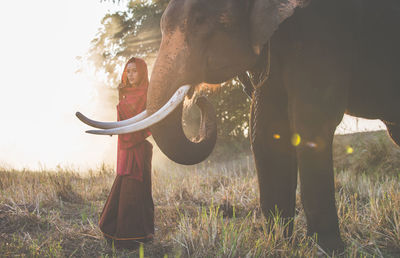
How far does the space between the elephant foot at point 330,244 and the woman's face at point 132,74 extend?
7.00ft

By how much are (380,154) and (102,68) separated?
851 centimetres

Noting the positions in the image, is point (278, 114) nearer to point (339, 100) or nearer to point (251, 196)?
point (339, 100)

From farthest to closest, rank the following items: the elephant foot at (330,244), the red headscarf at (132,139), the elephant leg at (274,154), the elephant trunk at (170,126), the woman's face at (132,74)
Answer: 1. the woman's face at (132,74)
2. the red headscarf at (132,139)
3. the elephant leg at (274,154)
4. the elephant trunk at (170,126)
5. the elephant foot at (330,244)

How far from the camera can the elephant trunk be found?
2670 mm

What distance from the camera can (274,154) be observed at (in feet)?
10.7

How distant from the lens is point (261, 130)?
10.7 ft

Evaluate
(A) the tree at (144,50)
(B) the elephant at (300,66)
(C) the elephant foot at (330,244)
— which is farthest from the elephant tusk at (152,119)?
(A) the tree at (144,50)

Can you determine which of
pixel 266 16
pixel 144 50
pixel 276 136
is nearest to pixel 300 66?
pixel 266 16

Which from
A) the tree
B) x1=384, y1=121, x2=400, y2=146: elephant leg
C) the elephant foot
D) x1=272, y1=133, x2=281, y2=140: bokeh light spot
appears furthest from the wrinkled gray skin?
the tree

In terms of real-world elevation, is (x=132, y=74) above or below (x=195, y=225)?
above

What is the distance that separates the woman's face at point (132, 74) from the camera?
3.55 m

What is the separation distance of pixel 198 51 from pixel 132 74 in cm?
102

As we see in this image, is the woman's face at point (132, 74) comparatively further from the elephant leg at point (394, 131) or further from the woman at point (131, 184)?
the elephant leg at point (394, 131)

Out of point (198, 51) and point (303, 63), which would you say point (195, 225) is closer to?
point (198, 51)
